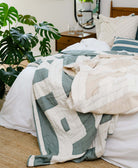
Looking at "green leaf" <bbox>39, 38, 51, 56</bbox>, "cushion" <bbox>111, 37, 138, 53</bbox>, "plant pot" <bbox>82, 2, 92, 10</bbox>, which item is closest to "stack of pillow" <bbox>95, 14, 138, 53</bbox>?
"cushion" <bbox>111, 37, 138, 53</bbox>

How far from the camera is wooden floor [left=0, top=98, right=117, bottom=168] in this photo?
69.1 inches

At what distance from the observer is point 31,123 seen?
81.6 inches

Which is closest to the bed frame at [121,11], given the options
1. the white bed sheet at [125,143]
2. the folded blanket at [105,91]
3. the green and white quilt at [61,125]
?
the folded blanket at [105,91]

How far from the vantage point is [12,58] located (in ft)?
7.47

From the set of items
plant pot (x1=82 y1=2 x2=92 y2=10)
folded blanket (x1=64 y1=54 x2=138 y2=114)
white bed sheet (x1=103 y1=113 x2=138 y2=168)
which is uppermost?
plant pot (x1=82 y1=2 x2=92 y2=10)

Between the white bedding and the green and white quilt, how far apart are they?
0.24ft

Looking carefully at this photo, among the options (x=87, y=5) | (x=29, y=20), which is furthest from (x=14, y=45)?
(x=87, y=5)

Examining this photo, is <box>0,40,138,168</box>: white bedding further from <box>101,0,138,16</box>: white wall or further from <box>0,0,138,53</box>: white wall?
<box>0,0,138,53</box>: white wall

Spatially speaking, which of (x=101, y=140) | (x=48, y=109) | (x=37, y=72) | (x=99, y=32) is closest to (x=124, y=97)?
(x=101, y=140)

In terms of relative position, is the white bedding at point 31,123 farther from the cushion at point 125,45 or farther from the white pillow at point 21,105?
the cushion at point 125,45

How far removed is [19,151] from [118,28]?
190 centimetres

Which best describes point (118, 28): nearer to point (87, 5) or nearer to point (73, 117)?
point (87, 5)

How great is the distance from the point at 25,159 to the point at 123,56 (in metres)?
1.27

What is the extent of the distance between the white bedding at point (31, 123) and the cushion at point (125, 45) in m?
1.06
